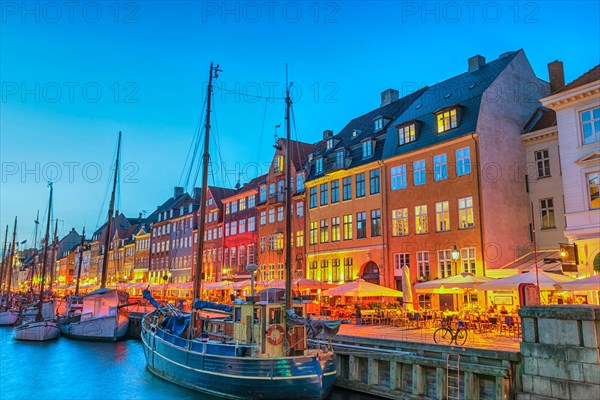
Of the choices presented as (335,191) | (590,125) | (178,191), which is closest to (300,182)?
(335,191)

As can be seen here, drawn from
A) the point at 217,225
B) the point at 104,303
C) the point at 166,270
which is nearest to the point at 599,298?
the point at 104,303

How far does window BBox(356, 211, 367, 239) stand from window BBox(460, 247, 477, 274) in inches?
343

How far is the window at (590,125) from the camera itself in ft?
77.1

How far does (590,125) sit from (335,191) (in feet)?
65.9

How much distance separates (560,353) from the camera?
1321cm

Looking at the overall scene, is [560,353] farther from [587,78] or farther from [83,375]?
[83,375]

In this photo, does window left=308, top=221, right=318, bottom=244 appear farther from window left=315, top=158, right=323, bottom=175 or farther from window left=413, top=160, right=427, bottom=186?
window left=413, top=160, right=427, bottom=186

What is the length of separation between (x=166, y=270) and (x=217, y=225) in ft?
57.0

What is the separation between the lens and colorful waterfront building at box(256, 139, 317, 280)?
45.2m

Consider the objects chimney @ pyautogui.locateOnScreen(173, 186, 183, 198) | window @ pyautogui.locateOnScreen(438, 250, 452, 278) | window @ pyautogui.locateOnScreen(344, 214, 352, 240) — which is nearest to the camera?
window @ pyautogui.locateOnScreen(438, 250, 452, 278)

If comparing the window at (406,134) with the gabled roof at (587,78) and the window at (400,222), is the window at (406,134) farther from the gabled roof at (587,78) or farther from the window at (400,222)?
the gabled roof at (587,78)

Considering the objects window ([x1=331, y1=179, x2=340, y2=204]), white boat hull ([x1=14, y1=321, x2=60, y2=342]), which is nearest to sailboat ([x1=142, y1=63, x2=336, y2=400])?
window ([x1=331, y1=179, x2=340, y2=204])

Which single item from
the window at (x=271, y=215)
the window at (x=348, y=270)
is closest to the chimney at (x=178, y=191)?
the window at (x=271, y=215)

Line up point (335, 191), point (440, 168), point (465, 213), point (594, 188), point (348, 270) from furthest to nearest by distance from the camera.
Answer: point (335, 191) → point (348, 270) → point (440, 168) → point (465, 213) → point (594, 188)
